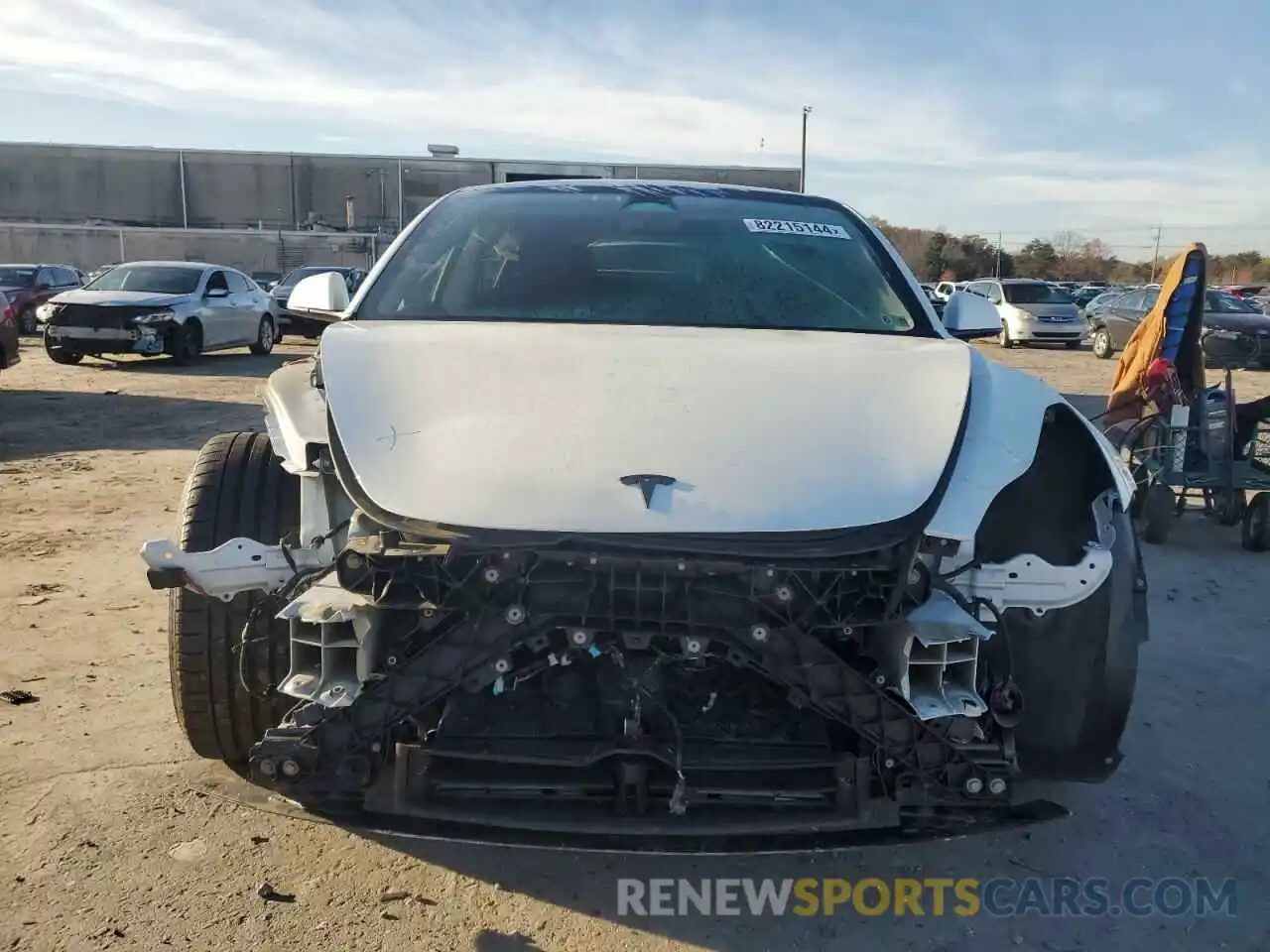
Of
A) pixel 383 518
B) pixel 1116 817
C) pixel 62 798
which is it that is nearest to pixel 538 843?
pixel 383 518

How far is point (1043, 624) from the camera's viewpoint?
99.3 inches

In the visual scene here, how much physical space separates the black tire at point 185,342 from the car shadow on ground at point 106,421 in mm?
2745

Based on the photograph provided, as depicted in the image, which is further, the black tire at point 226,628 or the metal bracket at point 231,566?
the black tire at point 226,628

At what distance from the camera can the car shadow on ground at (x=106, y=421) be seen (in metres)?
8.49

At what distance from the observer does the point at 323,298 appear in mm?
3463

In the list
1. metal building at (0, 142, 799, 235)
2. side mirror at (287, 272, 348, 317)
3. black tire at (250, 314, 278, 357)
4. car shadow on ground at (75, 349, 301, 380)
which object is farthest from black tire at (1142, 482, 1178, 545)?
metal building at (0, 142, 799, 235)

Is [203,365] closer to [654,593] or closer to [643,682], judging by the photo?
[643,682]

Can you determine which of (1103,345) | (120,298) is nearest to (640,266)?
(120,298)

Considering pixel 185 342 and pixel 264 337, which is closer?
pixel 185 342

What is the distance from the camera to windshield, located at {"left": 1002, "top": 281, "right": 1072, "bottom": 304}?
2297 centimetres

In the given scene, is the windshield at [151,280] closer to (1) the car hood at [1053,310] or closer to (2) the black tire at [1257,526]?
(2) the black tire at [1257,526]

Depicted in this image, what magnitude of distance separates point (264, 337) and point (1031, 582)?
16.7m

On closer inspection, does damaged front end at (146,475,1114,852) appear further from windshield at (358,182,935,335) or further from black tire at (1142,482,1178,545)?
black tire at (1142,482,1178,545)

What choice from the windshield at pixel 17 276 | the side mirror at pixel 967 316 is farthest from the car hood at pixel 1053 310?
the windshield at pixel 17 276
